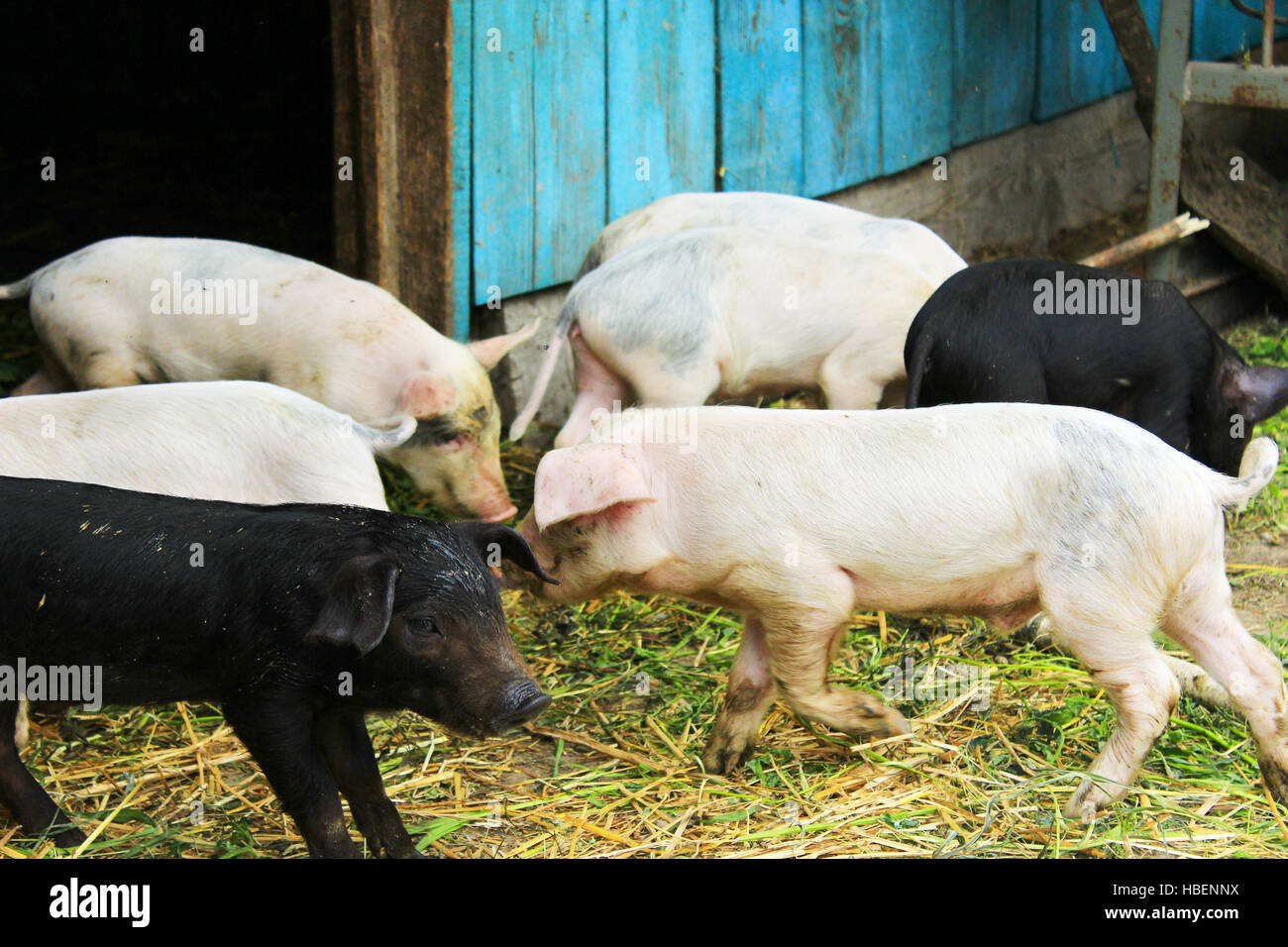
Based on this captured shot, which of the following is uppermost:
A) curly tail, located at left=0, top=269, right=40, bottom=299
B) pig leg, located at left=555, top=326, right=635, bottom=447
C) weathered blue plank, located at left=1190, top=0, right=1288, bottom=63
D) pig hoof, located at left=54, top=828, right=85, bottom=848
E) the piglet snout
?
weathered blue plank, located at left=1190, top=0, right=1288, bottom=63

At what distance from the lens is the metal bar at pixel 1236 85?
22.5 feet

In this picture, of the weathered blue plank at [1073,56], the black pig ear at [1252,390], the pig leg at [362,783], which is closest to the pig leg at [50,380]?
the pig leg at [362,783]

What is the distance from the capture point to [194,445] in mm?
3963

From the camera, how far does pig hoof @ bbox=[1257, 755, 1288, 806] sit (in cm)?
374

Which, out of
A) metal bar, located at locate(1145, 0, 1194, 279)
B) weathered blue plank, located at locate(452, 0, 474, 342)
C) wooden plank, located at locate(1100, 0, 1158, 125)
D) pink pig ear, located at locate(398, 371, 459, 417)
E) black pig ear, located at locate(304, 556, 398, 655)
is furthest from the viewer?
wooden plank, located at locate(1100, 0, 1158, 125)

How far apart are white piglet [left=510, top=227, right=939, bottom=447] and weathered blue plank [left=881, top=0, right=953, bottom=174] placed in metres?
2.67

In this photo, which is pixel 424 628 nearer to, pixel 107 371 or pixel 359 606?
pixel 359 606

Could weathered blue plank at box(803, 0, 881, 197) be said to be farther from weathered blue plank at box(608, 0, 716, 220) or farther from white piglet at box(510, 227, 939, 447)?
white piglet at box(510, 227, 939, 447)

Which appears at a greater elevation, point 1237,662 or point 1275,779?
point 1237,662

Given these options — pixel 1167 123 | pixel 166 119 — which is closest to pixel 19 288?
pixel 1167 123

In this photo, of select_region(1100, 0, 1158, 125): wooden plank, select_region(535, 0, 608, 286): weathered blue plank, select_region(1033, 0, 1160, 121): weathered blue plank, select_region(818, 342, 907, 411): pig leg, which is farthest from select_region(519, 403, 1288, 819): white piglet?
select_region(1033, 0, 1160, 121): weathered blue plank

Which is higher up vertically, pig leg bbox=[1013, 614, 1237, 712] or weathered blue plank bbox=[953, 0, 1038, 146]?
weathered blue plank bbox=[953, 0, 1038, 146]

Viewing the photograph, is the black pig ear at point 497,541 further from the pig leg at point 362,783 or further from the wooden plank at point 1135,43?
the wooden plank at point 1135,43

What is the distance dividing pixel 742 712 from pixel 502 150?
9.89ft
